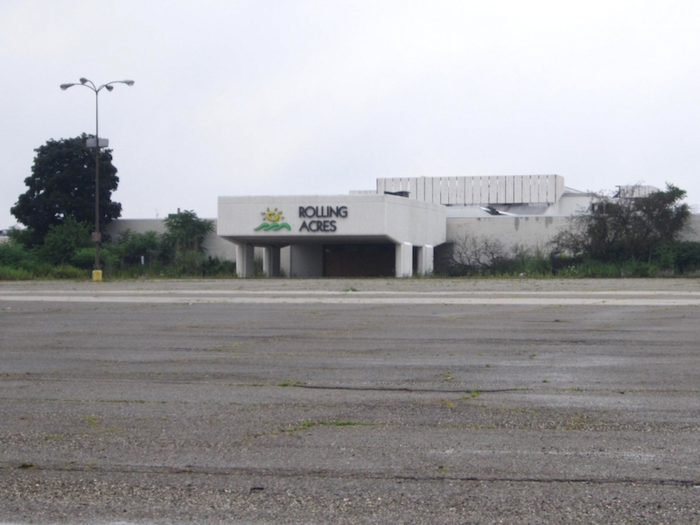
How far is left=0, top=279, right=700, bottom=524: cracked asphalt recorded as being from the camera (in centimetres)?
477

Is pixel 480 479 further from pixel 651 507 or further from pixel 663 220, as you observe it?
pixel 663 220

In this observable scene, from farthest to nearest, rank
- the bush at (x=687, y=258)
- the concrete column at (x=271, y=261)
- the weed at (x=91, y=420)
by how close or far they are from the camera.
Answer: the concrete column at (x=271, y=261)
the bush at (x=687, y=258)
the weed at (x=91, y=420)

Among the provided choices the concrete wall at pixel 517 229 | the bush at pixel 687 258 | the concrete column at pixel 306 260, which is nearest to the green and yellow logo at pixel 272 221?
the concrete column at pixel 306 260

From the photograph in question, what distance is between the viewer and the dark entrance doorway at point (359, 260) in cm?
5369

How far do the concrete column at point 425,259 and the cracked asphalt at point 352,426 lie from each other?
119 feet

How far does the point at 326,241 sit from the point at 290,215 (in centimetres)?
549

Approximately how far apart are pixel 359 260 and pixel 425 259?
5742 millimetres

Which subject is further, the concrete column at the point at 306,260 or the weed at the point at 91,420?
the concrete column at the point at 306,260

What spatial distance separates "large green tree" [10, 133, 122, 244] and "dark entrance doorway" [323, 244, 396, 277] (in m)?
16.3

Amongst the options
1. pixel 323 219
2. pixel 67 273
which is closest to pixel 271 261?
pixel 323 219

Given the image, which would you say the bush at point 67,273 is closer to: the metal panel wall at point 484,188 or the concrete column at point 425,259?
the concrete column at point 425,259

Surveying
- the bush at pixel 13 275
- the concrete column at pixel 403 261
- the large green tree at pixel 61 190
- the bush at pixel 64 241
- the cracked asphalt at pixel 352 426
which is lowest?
the cracked asphalt at pixel 352 426

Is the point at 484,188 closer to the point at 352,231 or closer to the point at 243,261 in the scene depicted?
the point at 352,231

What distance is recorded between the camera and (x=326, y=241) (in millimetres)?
51625
